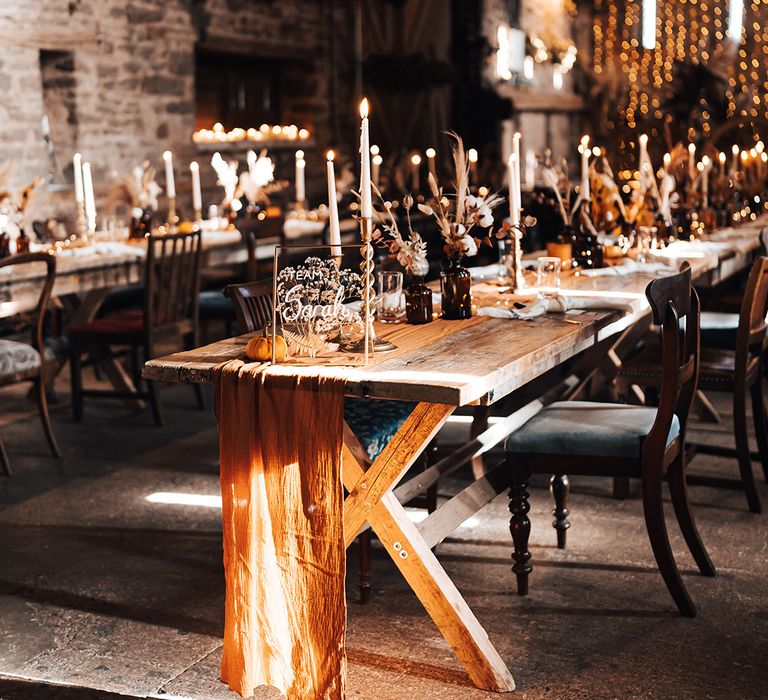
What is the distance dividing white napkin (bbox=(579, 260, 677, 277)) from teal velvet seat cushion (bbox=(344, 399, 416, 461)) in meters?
1.41

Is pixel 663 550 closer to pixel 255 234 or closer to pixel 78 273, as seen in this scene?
pixel 78 273

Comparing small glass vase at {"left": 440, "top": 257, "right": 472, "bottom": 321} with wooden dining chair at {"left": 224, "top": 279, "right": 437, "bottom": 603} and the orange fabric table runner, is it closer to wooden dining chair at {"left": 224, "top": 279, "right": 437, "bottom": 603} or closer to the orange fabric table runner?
wooden dining chair at {"left": 224, "top": 279, "right": 437, "bottom": 603}

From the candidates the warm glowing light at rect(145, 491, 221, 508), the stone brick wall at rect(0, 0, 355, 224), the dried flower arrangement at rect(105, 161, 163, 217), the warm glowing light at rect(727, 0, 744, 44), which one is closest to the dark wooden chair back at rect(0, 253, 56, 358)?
the warm glowing light at rect(145, 491, 221, 508)

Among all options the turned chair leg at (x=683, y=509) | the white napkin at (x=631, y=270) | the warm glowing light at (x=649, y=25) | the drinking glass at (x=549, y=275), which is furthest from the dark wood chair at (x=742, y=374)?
the warm glowing light at (x=649, y=25)

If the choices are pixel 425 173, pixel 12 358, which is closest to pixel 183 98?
pixel 425 173

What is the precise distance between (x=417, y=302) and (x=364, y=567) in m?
0.81

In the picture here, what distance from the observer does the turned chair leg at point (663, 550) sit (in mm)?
3078

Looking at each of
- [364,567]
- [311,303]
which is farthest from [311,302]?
[364,567]

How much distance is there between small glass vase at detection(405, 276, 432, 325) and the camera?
11.0ft

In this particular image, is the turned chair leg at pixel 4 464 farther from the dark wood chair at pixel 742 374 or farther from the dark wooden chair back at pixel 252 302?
the dark wood chair at pixel 742 374

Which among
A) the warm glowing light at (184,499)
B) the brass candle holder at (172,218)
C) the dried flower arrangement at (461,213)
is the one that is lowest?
the warm glowing light at (184,499)

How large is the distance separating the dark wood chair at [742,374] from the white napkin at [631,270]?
0.36m

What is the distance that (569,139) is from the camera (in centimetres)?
1406

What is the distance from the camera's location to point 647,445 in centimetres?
305
